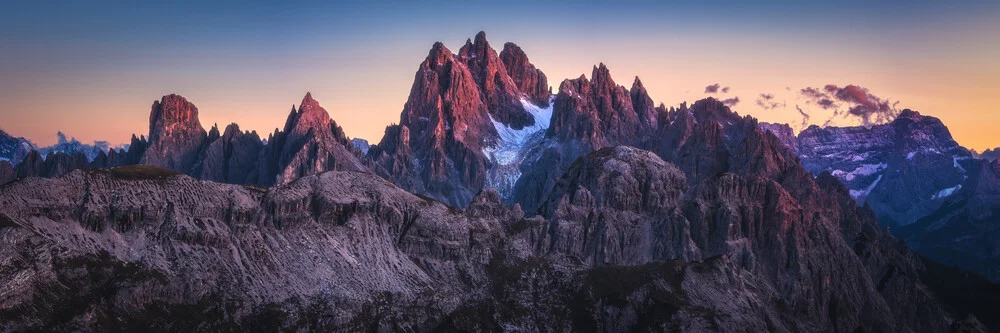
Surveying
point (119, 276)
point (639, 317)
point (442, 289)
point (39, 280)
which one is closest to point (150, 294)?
point (119, 276)

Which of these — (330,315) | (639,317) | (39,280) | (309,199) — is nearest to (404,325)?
(330,315)

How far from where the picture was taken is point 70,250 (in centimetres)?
15838

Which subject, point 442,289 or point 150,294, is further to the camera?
point 442,289

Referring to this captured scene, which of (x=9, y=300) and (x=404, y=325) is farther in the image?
(x=404, y=325)

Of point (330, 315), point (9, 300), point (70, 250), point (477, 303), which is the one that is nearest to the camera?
point (9, 300)

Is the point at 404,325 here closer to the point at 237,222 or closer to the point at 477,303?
the point at 477,303

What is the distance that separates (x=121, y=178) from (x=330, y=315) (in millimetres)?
46669

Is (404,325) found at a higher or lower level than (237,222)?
lower

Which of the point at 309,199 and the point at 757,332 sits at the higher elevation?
the point at 309,199

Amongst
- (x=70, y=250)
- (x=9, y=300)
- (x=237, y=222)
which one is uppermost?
(x=237, y=222)

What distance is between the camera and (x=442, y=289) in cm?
19575

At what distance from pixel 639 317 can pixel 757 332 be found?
82.7 feet

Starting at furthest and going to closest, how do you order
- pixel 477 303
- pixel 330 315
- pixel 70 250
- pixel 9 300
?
1. pixel 477 303
2. pixel 330 315
3. pixel 70 250
4. pixel 9 300

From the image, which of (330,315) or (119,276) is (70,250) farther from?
(330,315)
